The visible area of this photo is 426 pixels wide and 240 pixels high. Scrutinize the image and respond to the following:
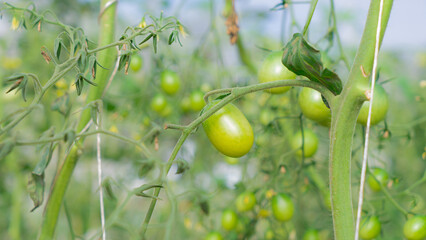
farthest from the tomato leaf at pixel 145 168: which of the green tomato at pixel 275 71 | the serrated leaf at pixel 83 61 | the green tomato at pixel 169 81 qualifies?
the green tomato at pixel 169 81

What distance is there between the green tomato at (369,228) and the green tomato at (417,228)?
0.05m

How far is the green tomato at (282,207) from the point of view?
27.6 inches

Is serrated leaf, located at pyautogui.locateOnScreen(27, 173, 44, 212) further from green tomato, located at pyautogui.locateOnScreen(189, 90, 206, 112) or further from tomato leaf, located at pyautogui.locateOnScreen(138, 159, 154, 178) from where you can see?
green tomato, located at pyautogui.locateOnScreen(189, 90, 206, 112)

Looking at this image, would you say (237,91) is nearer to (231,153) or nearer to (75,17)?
(231,153)

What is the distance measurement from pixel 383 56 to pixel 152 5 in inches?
43.4

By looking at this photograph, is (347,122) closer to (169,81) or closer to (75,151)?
(75,151)

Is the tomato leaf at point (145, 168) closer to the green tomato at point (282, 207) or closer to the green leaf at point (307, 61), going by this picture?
the green leaf at point (307, 61)

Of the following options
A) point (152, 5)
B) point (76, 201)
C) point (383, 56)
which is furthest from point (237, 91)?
point (383, 56)

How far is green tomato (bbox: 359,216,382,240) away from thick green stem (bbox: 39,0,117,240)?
418mm

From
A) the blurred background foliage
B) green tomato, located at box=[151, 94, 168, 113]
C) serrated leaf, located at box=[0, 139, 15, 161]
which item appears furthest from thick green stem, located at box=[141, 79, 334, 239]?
green tomato, located at box=[151, 94, 168, 113]

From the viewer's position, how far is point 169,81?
88cm

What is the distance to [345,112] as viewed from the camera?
0.41 meters

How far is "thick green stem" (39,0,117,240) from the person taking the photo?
21.0 inches

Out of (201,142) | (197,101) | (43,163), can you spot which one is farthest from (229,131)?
(201,142)
